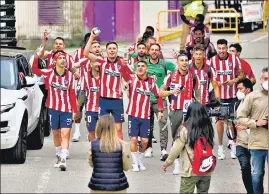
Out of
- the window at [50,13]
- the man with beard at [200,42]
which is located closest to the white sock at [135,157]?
the man with beard at [200,42]

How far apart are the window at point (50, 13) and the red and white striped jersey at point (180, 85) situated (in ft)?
57.0

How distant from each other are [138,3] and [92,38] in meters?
18.7

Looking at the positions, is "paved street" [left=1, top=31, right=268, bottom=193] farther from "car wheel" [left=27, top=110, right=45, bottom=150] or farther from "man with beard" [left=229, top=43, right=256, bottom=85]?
"man with beard" [left=229, top=43, right=256, bottom=85]

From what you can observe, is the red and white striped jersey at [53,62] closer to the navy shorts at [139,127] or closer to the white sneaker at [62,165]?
the navy shorts at [139,127]

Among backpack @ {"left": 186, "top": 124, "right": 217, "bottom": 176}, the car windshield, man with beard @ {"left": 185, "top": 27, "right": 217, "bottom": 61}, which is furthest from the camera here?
man with beard @ {"left": 185, "top": 27, "right": 217, "bottom": 61}

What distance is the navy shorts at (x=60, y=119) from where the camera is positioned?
15328 millimetres

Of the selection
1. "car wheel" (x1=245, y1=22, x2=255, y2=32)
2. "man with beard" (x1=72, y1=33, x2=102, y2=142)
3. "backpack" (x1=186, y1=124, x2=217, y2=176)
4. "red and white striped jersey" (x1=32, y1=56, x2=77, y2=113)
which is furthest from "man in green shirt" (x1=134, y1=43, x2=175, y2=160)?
"car wheel" (x1=245, y1=22, x2=255, y2=32)

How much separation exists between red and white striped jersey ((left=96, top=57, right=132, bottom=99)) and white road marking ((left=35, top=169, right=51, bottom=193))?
154cm

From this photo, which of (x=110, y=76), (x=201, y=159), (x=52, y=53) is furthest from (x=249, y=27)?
(x=201, y=159)

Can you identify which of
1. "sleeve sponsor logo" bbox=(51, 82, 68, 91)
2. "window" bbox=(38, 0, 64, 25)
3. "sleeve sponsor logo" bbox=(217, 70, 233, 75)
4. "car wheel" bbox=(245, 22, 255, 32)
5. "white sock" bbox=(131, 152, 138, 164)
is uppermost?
"window" bbox=(38, 0, 64, 25)

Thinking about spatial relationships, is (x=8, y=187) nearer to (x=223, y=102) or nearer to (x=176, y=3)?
(x=223, y=102)

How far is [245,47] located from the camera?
31344mm

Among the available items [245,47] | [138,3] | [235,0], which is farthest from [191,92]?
[235,0]

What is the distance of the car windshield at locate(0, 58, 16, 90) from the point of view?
1554 centimetres
